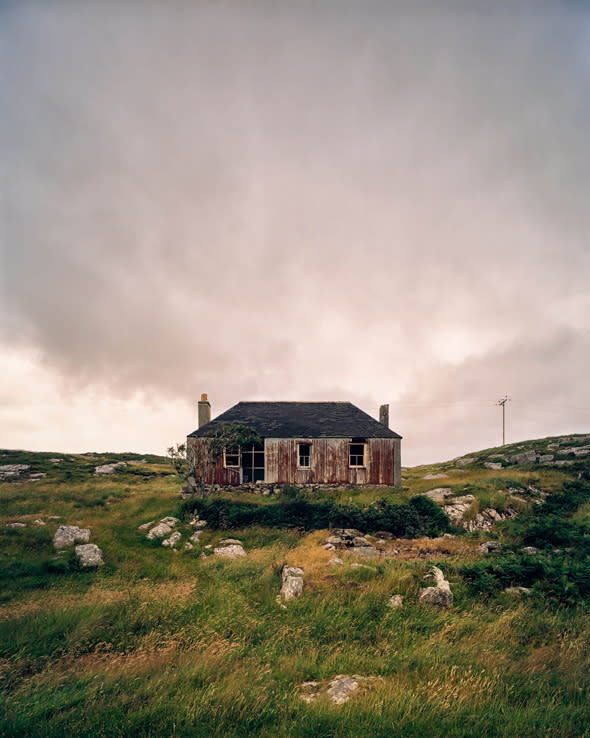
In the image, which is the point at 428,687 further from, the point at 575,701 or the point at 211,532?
the point at 211,532

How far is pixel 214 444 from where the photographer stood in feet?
81.3

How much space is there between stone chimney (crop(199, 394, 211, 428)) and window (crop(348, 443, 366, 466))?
1152cm

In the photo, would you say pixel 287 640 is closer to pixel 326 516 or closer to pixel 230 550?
pixel 230 550

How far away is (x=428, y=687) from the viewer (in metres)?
5.38

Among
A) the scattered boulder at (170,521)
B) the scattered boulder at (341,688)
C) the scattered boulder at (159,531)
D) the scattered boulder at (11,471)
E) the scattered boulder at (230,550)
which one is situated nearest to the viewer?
the scattered boulder at (341,688)

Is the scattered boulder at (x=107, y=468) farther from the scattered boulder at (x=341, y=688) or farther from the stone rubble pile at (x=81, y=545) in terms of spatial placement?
the scattered boulder at (x=341, y=688)

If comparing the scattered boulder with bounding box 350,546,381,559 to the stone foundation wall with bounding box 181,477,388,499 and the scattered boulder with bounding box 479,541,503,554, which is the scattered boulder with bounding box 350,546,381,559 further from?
the stone foundation wall with bounding box 181,477,388,499

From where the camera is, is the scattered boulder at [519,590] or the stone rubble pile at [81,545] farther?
the stone rubble pile at [81,545]

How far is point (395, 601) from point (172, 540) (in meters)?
10.0

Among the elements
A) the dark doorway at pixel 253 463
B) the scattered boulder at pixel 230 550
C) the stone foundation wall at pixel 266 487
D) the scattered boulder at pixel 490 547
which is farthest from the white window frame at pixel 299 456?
the scattered boulder at pixel 490 547

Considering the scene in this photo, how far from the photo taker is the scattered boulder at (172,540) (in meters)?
14.6

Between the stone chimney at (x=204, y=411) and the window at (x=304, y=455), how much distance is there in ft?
25.4

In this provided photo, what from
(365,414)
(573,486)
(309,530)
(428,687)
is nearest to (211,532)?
(309,530)

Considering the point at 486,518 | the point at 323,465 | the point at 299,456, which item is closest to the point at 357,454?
the point at 323,465
